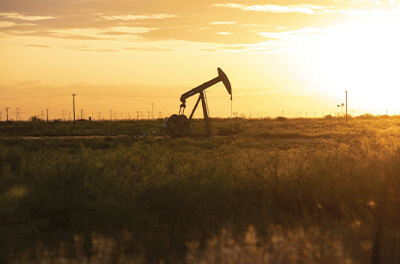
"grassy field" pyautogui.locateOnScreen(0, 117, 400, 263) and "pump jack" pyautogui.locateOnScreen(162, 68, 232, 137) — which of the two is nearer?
"grassy field" pyautogui.locateOnScreen(0, 117, 400, 263)

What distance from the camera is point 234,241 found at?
39.4 ft

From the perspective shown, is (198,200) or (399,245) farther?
(198,200)

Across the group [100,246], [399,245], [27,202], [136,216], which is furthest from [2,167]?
[399,245]

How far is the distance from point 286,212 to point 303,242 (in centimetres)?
346

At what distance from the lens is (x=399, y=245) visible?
1225 cm

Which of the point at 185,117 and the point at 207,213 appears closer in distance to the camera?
the point at 207,213

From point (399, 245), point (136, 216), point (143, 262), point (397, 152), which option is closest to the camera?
point (143, 262)

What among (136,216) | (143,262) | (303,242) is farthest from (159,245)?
(303,242)

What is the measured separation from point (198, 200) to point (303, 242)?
4123 millimetres

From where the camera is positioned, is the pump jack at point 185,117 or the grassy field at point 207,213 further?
the pump jack at point 185,117

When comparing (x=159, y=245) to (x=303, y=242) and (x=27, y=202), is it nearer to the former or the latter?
(x=303, y=242)

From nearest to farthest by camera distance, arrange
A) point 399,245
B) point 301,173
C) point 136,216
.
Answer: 1. point 399,245
2. point 136,216
3. point 301,173

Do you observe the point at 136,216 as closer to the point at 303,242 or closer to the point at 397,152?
the point at 303,242

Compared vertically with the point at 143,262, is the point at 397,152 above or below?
above
